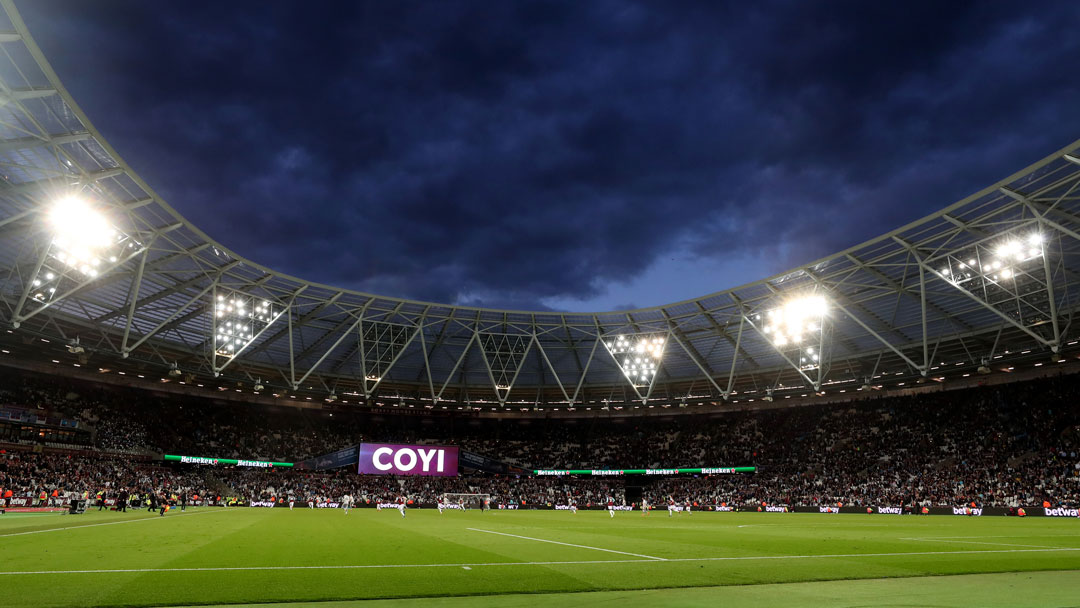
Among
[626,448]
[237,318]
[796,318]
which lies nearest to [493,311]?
[237,318]

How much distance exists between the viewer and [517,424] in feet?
266

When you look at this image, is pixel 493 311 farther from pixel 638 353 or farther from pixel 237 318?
pixel 237 318

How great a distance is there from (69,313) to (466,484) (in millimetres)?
41625

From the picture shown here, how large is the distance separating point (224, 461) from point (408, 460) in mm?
19022

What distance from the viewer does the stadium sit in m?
11.2

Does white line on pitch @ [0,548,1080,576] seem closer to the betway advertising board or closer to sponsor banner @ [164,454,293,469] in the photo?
sponsor banner @ [164,454,293,469]

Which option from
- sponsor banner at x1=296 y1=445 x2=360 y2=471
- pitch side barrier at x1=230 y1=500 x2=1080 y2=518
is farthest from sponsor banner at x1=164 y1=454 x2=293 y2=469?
pitch side barrier at x1=230 y1=500 x2=1080 y2=518

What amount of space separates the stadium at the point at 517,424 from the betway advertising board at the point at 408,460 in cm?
34

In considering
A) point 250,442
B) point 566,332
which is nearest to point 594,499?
point 566,332

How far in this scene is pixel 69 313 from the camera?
4466 centimetres

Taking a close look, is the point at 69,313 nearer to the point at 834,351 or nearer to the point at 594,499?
the point at 594,499

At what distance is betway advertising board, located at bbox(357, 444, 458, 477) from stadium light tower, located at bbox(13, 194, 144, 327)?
3497 centimetres

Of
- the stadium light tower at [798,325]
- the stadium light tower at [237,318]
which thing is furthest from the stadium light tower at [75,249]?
the stadium light tower at [798,325]

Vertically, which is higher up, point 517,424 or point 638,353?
point 638,353
